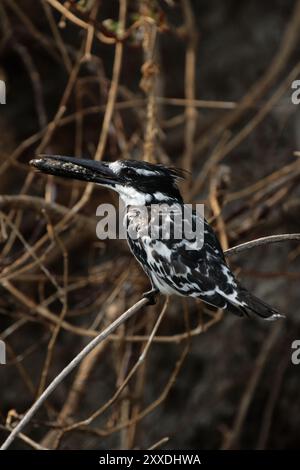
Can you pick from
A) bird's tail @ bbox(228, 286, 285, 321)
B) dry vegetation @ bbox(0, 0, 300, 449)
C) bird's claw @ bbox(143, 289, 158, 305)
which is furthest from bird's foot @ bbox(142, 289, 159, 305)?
dry vegetation @ bbox(0, 0, 300, 449)

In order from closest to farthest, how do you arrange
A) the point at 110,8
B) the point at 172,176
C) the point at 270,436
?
the point at 172,176, the point at 270,436, the point at 110,8

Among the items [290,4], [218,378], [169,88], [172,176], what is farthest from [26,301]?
[290,4]

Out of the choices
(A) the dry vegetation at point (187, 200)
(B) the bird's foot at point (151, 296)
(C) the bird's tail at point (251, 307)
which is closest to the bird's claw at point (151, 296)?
(B) the bird's foot at point (151, 296)

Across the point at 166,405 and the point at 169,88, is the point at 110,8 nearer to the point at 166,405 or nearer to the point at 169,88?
the point at 169,88

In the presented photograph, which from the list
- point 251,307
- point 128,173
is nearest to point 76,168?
point 128,173

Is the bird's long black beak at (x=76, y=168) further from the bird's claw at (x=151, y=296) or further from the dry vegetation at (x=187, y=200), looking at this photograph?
the dry vegetation at (x=187, y=200)

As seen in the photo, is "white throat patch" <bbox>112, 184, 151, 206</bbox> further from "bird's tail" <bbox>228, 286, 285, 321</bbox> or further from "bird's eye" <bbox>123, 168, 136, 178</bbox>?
"bird's tail" <bbox>228, 286, 285, 321</bbox>

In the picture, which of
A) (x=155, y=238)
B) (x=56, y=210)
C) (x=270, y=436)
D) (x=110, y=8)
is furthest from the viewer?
(x=110, y=8)

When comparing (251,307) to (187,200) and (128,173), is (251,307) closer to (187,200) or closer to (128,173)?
(128,173)
